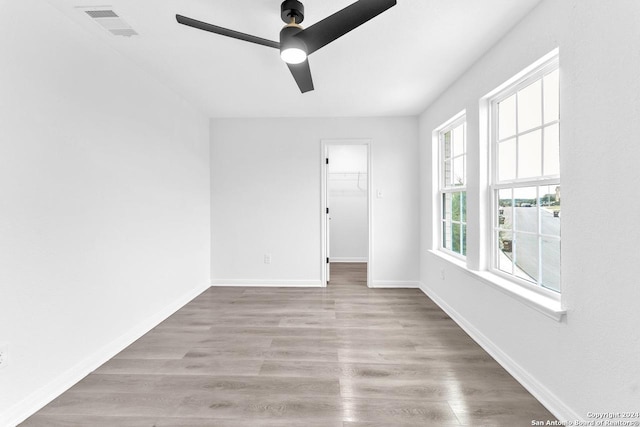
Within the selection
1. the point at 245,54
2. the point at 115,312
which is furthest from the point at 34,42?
the point at 115,312

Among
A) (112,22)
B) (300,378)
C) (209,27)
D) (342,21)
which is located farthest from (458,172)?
(112,22)

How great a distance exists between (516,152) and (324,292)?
8.93ft

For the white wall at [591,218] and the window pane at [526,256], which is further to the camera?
the window pane at [526,256]

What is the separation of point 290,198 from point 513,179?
2761 millimetres

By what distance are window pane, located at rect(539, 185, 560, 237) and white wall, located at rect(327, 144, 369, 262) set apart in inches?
174

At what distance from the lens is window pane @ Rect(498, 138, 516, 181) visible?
229cm

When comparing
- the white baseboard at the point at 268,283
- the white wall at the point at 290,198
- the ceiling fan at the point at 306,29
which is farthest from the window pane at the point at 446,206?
the ceiling fan at the point at 306,29

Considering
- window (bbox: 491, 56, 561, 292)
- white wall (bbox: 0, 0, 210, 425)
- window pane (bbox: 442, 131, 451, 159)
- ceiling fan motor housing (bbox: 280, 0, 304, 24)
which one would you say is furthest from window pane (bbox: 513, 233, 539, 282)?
white wall (bbox: 0, 0, 210, 425)

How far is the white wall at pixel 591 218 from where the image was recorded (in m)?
1.30

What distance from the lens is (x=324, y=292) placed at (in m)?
4.08

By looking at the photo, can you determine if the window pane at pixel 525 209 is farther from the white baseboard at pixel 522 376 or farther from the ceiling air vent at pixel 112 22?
the ceiling air vent at pixel 112 22

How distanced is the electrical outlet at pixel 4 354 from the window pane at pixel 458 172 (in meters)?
3.62

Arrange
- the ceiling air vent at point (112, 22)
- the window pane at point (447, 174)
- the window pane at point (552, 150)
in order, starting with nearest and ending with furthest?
the window pane at point (552, 150), the ceiling air vent at point (112, 22), the window pane at point (447, 174)

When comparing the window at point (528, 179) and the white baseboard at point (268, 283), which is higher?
the window at point (528, 179)
